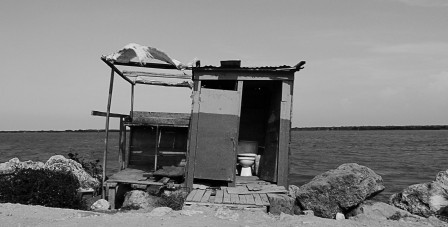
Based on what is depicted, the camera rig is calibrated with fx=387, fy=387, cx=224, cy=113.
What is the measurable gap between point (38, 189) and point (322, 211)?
6.49 meters

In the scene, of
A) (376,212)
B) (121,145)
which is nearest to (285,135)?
(376,212)

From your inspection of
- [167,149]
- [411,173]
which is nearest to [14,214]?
[167,149]

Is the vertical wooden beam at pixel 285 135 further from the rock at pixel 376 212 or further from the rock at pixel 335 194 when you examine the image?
the rock at pixel 376 212

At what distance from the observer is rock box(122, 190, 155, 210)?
31.7ft

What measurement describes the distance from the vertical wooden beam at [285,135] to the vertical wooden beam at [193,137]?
2.07 meters

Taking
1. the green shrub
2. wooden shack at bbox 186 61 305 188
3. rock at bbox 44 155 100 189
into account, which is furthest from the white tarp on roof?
rock at bbox 44 155 100 189

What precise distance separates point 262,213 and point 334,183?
273 centimetres

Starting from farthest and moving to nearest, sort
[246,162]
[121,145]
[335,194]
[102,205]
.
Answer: [121,145]
[246,162]
[102,205]
[335,194]

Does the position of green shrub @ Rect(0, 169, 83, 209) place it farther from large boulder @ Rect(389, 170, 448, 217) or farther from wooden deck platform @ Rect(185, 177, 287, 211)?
large boulder @ Rect(389, 170, 448, 217)

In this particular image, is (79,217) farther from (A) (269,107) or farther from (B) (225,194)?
(A) (269,107)

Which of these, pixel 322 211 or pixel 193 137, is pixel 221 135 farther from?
pixel 322 211

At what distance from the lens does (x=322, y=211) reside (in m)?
9.24

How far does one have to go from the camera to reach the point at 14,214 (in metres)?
7.30

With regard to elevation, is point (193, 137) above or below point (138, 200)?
above
